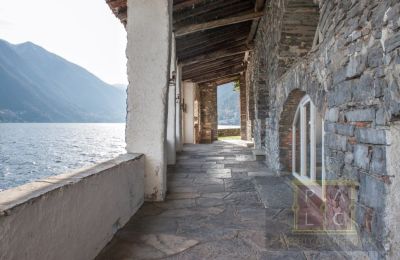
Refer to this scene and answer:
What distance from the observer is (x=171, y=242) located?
244cm

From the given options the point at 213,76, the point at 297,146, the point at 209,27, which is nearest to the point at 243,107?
the point at 213,76

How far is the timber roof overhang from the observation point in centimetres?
532

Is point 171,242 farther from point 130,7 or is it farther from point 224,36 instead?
point 224,36

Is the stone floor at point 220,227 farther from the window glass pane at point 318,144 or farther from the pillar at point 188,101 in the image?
the pillar at point 188,101

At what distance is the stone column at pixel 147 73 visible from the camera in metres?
3.58

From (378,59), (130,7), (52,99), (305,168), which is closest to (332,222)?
(378,59)

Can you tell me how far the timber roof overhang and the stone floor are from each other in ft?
9.63

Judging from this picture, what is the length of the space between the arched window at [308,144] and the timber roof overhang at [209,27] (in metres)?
2.51

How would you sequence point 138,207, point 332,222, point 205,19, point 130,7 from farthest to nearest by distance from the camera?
point 205,19 → point 130,7 → point 138,207 → point 332,222

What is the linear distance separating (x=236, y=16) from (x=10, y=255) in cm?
586

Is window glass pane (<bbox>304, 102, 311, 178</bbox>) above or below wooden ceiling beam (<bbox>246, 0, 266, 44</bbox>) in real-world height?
below

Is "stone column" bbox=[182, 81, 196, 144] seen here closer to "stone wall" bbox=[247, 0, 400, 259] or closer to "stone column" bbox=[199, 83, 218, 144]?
"stone column" bbox=[199, 83, 218, 144]

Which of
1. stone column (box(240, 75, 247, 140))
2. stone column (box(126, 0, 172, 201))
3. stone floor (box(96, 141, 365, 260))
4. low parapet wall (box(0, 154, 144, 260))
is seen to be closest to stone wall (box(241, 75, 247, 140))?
stone column (box(240, 75, 247, 140))

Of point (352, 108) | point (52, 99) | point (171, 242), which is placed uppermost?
point (52, 99)
